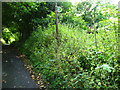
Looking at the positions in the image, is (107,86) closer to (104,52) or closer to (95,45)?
(104,52)

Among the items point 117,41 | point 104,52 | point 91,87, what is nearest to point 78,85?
point 91,87

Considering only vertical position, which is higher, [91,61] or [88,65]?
[91,61]

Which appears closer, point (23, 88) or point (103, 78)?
point (103, 78)

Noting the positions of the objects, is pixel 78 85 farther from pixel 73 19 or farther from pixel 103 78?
pixel 73 19

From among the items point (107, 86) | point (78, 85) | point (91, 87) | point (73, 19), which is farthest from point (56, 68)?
point (73, 19)

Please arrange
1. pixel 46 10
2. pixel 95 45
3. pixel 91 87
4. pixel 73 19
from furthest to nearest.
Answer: pixel 46 10 → pixel 73 19 → pixel 95 45 → pixel 91 87

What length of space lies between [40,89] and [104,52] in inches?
81.2

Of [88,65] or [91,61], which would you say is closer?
[91,61]

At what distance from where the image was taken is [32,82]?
4066mm

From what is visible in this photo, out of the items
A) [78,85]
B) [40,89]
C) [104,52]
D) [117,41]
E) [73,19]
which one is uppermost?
[73,19]

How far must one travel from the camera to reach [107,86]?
2.41 metres

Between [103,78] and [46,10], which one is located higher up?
[46,10]

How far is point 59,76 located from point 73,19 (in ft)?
13.2

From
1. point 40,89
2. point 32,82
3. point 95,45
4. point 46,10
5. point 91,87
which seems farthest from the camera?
point 46,10
